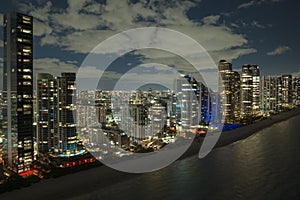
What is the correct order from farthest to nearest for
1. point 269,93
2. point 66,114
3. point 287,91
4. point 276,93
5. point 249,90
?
point 287,91 < point 276,93 < point 269,93 < point 249,90 < point 66,114

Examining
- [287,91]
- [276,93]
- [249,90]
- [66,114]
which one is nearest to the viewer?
Answer: [66,114]

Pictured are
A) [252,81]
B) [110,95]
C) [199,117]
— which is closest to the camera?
[110,95]

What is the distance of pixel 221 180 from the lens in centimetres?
486

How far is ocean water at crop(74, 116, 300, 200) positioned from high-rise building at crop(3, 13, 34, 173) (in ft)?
9.20

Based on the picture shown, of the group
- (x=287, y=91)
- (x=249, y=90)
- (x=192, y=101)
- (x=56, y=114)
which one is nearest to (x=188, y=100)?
(x=192, y=101)

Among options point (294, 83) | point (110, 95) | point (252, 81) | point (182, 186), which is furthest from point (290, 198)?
point (294, 83)

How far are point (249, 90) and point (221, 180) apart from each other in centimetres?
1418

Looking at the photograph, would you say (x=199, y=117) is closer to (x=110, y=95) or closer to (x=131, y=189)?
(x=110, y=95)

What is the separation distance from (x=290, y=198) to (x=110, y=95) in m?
7.36

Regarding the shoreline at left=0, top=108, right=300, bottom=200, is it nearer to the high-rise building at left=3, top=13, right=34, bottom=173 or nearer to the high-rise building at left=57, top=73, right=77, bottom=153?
the high-rise building at left=3, top=13, right=34, bottom=173

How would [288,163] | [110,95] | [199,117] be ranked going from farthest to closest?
[199,117], [110,95], [288,163]

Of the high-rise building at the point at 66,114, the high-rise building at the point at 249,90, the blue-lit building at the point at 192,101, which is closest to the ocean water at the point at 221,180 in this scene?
the high-rise building at the point at 66,114

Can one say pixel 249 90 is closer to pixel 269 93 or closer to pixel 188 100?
pixel 269 93

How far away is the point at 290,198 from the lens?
152 inches
